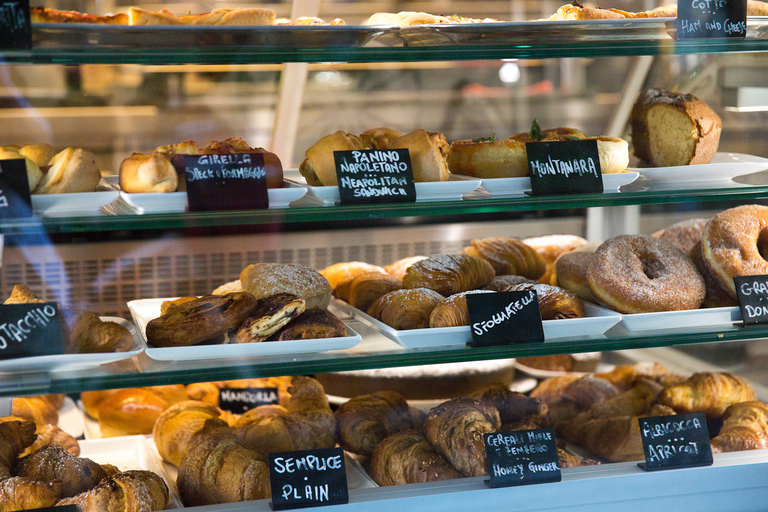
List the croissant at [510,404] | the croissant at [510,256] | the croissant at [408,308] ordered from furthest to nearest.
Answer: the croissant at [510,256]
the croissant at [510,404]
the croissant at [408,308]

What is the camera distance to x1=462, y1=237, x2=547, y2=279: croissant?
1.88m

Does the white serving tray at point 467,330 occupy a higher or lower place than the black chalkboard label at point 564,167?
lower

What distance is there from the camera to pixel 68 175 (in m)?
1.31

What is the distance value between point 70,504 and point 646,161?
153 centimetres

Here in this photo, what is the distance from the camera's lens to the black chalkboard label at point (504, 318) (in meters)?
1.46

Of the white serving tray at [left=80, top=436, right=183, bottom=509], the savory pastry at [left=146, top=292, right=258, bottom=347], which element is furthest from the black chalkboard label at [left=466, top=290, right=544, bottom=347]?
the white serving tray at [left=80, top=436, right=183, bottom=509]

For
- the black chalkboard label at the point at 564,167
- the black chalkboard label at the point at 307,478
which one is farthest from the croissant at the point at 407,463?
the black chalkboard label at the point at 564,167

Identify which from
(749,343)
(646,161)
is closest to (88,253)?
(646,161)

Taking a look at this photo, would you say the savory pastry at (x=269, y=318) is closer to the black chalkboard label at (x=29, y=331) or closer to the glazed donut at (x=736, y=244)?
the black chalkboard label at (x=29, y=331)

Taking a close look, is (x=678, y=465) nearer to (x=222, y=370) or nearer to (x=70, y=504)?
(x=222, y=370)

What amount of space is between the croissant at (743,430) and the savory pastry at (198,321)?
1140mm

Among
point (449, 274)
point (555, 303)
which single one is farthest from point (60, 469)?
point (555, 303)

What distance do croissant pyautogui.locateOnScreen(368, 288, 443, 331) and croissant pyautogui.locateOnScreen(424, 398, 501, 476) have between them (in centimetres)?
25

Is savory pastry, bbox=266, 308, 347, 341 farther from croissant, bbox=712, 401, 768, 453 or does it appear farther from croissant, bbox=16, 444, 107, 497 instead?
croissant, bbox=712, 401, 768, 453
